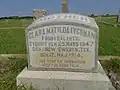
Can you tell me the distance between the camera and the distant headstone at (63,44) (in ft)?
14.3

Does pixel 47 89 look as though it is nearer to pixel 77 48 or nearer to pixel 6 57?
pixel 77 48

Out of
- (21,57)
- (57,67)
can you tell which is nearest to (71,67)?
(57,67)

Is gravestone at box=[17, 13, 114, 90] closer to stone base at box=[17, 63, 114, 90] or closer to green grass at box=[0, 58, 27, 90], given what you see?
stone base at box=[17, 63, 114, 90]

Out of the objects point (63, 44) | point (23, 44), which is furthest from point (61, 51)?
point (23, 44)

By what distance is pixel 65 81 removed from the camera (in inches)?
163

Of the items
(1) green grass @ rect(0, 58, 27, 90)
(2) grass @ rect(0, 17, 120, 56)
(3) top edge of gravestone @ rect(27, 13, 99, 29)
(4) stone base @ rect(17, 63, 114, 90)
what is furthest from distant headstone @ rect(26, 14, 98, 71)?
(2) grass @ rect(0, 17, 120, 56)

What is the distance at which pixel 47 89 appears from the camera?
4211mm

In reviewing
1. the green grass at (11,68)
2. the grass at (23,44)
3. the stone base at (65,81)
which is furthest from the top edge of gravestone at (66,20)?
the grass at (23,44)

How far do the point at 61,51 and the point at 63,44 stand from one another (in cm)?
11

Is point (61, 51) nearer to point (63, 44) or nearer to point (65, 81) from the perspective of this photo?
point (63, 44)

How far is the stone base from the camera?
4.12 m

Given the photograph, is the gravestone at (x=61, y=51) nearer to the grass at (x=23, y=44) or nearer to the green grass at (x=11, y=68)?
the green grass at (x=11, y=68)

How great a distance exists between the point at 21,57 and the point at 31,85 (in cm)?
192

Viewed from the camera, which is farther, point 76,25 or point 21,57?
point 21,57
